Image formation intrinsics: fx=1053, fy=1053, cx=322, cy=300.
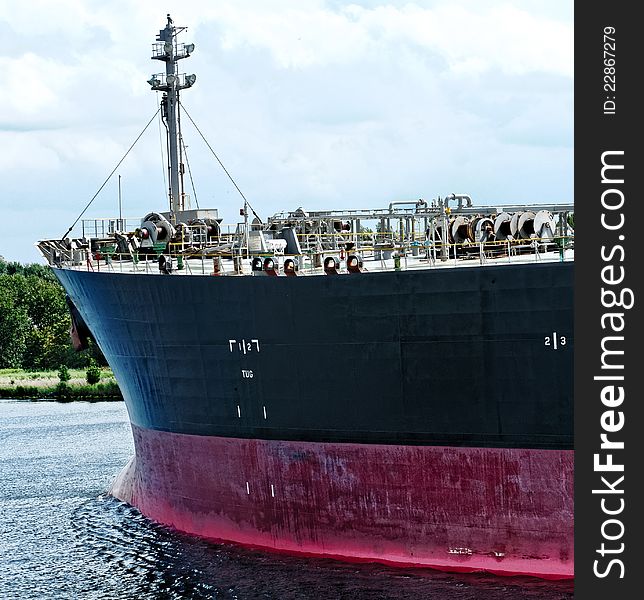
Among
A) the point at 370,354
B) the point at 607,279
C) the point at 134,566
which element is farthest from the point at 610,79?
the point at 134,566

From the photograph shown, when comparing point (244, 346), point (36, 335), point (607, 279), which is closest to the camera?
point (607, 279)

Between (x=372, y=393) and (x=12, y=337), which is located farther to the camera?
(x=12, y=337)

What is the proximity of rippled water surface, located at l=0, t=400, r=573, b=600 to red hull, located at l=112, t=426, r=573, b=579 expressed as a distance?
0.42m

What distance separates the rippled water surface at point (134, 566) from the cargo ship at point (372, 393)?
0.61 m

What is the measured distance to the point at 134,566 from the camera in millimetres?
20203

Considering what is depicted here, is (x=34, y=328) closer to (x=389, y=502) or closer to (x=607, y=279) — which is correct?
(x=389, y=502)

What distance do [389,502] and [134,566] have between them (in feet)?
16.9

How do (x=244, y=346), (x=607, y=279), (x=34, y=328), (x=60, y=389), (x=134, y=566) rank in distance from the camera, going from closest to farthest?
(x=607, y=279)
(x=134, y=566)
(x=244, y=346)
(x=60, y=389)
(x=34, y=328)

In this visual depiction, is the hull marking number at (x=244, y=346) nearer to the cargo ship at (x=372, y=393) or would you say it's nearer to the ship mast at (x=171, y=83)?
the cargo ship at (x=372, y=393)

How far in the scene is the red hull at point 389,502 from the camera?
18.0m

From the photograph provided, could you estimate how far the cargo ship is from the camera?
59.4ft

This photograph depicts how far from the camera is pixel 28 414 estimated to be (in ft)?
147

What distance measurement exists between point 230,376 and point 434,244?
481 centimetres

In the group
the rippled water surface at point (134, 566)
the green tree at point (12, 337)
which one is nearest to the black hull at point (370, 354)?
the rippled water surface at point (134, 566)
